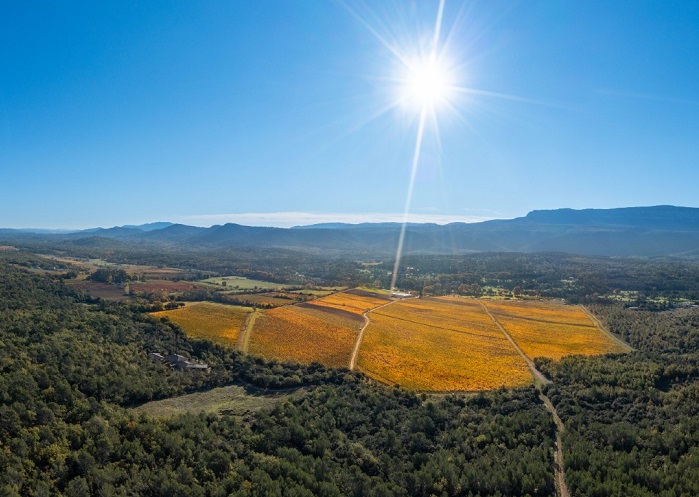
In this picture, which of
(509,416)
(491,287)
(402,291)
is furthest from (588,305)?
(509,416)

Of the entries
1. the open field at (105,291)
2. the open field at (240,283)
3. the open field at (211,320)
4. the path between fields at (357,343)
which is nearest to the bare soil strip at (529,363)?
the path between fields at (357,343)

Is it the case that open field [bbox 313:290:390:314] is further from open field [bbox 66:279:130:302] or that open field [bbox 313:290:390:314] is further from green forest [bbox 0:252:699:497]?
green forest [bbox 0:252:699:497]

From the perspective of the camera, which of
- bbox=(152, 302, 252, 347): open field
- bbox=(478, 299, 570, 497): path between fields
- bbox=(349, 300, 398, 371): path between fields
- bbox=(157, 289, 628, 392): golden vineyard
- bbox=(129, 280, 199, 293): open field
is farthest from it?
bbox=(129, 280, 199, 293): open field

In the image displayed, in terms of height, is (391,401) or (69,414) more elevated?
(69,414)

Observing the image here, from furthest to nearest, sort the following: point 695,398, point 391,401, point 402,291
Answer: point 402,291 → point 391,401 → point 695,398

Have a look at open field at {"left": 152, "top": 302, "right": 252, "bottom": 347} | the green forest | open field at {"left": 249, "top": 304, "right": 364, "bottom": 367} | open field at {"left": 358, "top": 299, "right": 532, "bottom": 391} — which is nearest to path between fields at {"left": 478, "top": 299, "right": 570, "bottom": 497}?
the green forest

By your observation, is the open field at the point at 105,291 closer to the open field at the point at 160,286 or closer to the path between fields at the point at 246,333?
the open field at the point at 160,286

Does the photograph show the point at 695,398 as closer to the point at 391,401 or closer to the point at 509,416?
the point at 509,416
